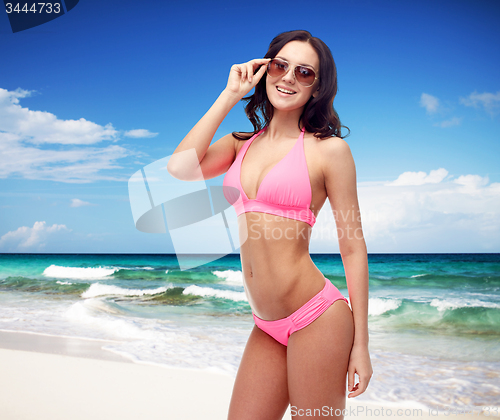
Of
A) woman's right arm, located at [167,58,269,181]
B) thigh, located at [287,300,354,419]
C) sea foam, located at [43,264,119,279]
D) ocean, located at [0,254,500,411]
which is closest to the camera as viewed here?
thigh, located at [287,300,354,419]

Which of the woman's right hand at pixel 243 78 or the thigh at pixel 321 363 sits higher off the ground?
the woman's right hand at pixel 243 78

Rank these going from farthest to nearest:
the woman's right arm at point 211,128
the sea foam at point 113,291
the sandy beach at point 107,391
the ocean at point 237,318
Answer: the sea foam at point 113,291 < the ocean at point 237,318 < the sandy beach at point 107,391 < the woman's right arm at point 211,128

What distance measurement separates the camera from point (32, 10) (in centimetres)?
464

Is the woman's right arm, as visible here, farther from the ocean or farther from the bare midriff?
the ocean

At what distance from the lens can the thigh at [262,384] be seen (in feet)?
5.43

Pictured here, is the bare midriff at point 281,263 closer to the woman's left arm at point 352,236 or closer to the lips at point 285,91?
the woman's left arm at point 352,236

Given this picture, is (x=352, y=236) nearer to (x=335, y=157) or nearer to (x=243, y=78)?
(x=335, y=157)

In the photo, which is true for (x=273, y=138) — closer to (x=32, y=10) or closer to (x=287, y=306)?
(x=287, y=306)

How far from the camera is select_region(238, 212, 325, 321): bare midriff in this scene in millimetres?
1539

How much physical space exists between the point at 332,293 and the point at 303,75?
0.94 meters

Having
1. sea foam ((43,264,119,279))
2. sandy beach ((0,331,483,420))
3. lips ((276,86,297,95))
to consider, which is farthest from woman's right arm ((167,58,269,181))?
sea foam ((43,264,119,279))

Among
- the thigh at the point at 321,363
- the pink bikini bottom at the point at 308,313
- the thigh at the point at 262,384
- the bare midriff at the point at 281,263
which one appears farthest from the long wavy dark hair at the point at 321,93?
the thigh at the point at 262,384

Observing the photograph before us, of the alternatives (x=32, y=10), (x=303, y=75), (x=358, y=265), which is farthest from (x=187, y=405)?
(x=32, y=10)

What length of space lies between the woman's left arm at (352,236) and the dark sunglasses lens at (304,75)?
1.05 ft
